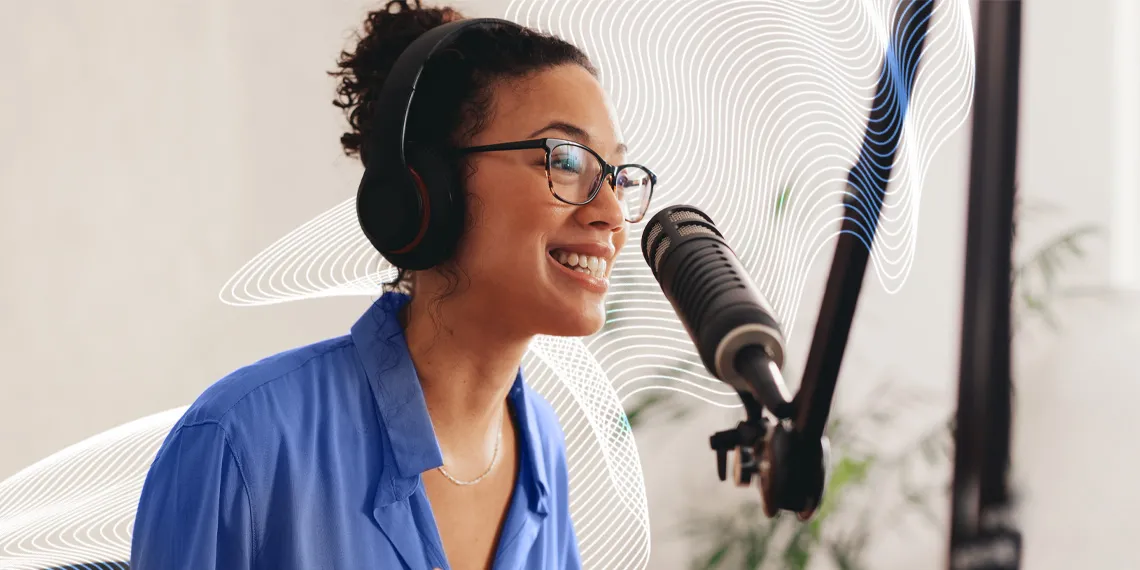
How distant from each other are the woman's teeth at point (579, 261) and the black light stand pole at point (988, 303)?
0.56 metres

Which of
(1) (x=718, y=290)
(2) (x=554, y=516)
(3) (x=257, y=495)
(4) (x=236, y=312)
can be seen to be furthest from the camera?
(4) (x=236, y=312)

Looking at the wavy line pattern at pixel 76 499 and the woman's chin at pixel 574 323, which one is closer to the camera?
the woman's chin at pixel 574 323

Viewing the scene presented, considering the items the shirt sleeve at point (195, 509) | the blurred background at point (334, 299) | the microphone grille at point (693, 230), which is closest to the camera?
the microphone grille at point (693, 230)

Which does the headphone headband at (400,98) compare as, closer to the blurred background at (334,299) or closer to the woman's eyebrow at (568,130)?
the woman's eyebrow at (568,130)

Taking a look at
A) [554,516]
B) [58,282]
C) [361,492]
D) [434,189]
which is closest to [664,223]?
[434,189]

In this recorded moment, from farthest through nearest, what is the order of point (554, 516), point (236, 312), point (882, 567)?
1. point (882, 567)
2. point (236, 312)
3. point (554, 516)

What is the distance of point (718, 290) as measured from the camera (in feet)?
1.73

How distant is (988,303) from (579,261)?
23.3 inches

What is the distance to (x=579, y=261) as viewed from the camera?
1037 mm

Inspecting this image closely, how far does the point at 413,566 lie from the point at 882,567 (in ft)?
5.98

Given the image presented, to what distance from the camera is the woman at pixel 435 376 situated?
92cm

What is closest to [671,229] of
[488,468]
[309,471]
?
[309,471]

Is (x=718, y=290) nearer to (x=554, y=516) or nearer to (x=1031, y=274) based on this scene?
(x=554, y=516)

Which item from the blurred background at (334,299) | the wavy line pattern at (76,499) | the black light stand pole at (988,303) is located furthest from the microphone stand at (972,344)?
the blurred background at (334,299)
